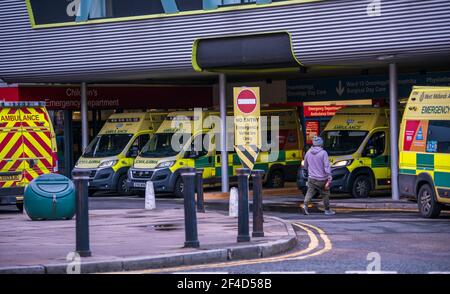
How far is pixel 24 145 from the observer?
23.9 metres

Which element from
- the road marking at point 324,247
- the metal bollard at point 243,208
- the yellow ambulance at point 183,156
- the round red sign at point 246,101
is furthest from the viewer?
the yellow ambulance at point 183,156

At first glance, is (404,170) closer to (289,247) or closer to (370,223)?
(370,223)

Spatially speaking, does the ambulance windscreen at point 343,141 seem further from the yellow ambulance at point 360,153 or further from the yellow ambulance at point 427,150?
the yellow ambulance at point 427,150

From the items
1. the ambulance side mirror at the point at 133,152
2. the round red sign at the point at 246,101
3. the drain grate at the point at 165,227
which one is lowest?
the drain grate at the point at 165,227

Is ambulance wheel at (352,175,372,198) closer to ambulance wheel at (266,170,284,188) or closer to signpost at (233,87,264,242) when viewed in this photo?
ambulance wheel at (266,170,284,188)

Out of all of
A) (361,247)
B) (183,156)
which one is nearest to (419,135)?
(361,247)

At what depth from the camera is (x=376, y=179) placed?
2898 cm

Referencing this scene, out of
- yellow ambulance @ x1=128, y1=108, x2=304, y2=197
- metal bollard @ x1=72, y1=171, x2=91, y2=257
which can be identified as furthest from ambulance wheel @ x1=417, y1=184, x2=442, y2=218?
yellow ambulance @ x1=128, y1=108, x2=304, y2=197

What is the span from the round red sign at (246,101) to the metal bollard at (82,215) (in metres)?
6.84

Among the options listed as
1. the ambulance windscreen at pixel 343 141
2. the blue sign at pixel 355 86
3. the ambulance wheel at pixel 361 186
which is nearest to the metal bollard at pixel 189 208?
the ambulance wheel at pixel 361 186

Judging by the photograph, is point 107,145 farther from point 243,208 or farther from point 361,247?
point 361,247

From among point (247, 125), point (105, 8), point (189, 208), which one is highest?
point (105, 8)

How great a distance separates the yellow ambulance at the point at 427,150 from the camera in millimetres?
20578

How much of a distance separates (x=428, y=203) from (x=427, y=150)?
108 centimetres
